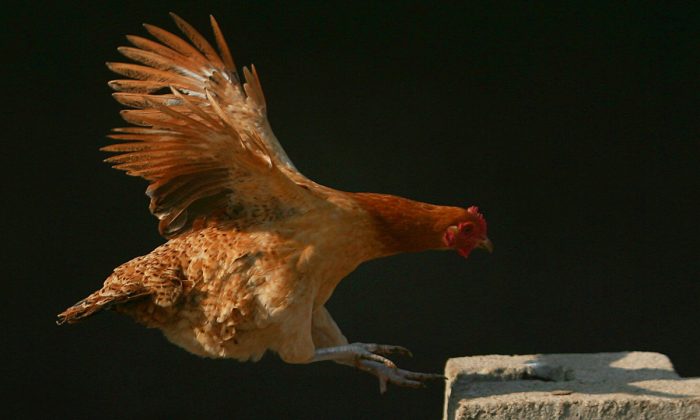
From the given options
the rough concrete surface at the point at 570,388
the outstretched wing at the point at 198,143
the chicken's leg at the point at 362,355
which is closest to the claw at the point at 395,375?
the chicken's leg at the point at 362,355

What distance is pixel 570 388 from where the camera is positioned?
3.94 metres

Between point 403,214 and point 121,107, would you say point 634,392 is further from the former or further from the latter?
point 121,107

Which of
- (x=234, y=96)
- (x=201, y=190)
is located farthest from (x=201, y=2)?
(x=201, y=190)

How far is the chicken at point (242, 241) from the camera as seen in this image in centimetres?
376

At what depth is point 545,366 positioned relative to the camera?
166 inches

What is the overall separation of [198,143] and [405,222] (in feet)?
2.32

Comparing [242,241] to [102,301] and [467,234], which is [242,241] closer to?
[102,301]

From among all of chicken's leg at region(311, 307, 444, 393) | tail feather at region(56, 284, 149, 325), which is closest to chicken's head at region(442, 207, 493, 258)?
chicken's leg at region(311, 307, 444, 393)

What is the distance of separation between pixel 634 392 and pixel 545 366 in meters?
0.43

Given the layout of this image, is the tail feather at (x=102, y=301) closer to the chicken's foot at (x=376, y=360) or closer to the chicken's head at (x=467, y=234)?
the chicken's foot at (x=376, y=360)

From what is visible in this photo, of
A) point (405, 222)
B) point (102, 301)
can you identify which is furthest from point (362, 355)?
point (102, 301)

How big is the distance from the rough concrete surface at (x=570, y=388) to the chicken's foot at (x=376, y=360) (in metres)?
0.14

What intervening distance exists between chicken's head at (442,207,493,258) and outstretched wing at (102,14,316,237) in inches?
18.2

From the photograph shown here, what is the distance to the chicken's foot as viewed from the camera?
3957 millimetres
